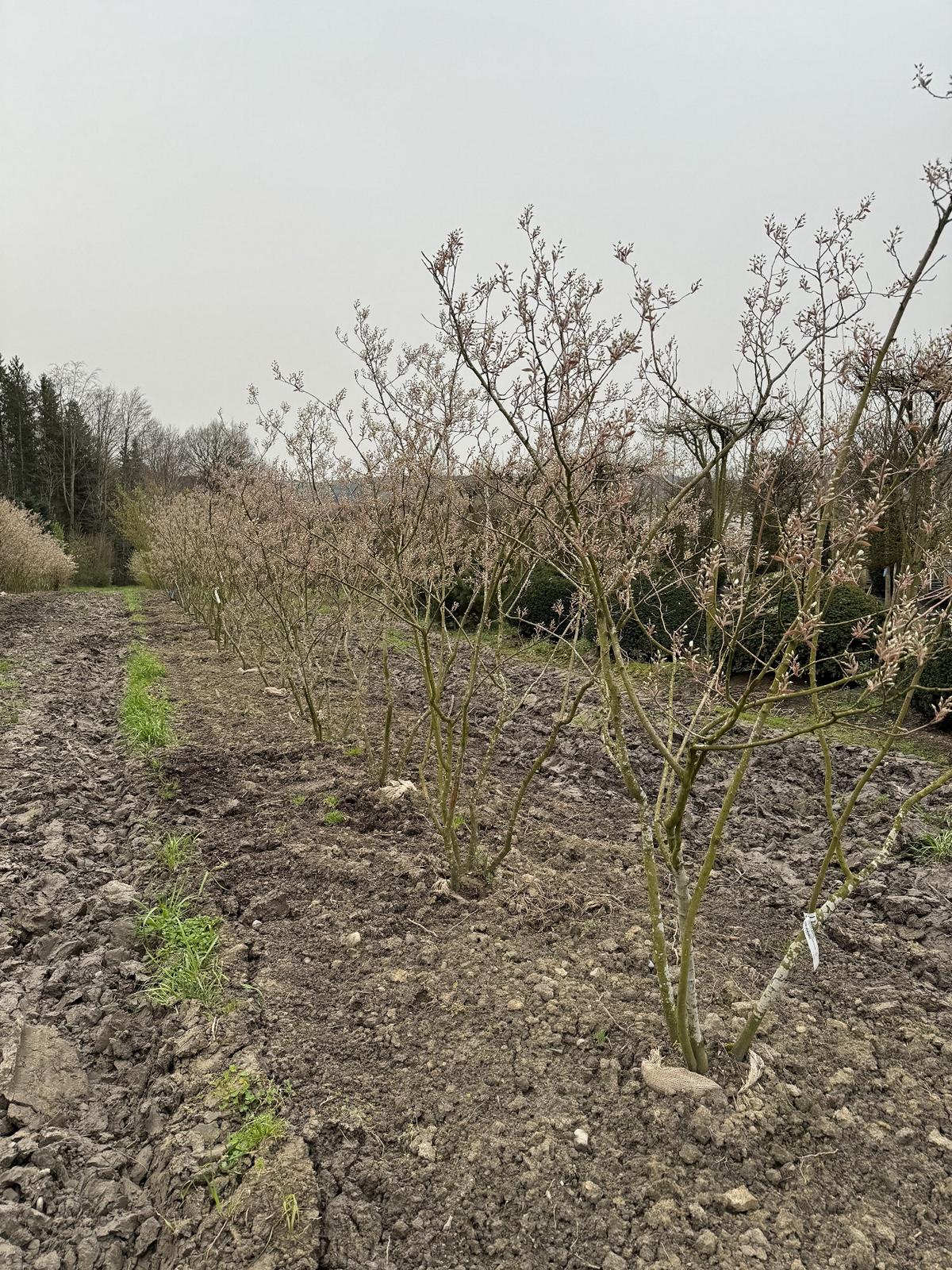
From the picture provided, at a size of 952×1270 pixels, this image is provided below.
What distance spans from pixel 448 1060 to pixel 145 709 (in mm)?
5918

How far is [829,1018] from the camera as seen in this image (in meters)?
2.97

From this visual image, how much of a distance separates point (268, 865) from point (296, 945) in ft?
2.64

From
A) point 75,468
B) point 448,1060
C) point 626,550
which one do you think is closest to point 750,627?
point 626,550

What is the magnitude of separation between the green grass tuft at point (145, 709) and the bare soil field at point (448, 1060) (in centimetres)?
153

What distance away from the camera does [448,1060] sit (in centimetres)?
275

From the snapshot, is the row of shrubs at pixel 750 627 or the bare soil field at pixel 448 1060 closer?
the bare soil field at pixel 448 1060

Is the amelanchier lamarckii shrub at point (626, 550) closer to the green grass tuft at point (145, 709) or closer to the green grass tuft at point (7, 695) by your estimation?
the green grass tuft at point (145, 709)

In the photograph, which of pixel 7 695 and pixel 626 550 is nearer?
pixel 626 550

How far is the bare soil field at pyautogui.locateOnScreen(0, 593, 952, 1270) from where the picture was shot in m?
2.12

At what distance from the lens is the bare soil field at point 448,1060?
2.12 meters

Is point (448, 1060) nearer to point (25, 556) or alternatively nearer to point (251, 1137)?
point (251, 1137)

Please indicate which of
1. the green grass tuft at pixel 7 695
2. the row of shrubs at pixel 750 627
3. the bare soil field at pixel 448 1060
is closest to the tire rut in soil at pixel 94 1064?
the bare soil field at pixel 448 1060

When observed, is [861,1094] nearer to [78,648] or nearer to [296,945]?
[296,945]

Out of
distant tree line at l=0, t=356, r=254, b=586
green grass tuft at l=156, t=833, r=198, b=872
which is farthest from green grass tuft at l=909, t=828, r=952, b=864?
distant tree line at l=0, t=356, r=254, b=586
